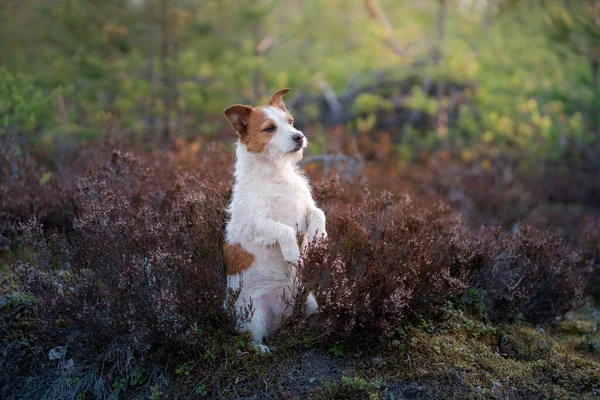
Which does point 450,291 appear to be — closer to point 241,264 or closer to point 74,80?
point 241,264

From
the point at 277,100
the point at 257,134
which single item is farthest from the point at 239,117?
the point at 277,100

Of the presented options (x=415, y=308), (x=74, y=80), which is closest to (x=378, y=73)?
(x=74, y=80)

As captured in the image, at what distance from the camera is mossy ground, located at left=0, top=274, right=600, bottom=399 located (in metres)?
3.45

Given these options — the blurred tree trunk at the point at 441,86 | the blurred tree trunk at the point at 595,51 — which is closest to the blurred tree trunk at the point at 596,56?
the blurred tree trunk at the point at 595,51

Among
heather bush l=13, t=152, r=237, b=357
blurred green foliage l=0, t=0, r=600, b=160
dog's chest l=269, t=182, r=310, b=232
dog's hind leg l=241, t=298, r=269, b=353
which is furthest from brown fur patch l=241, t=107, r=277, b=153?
blurred green foliage l=0, t=0, r=600, b=160

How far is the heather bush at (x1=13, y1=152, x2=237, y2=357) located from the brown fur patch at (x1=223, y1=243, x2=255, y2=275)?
0.29 feet

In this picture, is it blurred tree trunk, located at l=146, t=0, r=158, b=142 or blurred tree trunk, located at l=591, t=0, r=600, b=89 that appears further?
blurred tree trunk, located at l=146, t=0, r=158, b=142

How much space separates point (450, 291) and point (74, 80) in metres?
9.10

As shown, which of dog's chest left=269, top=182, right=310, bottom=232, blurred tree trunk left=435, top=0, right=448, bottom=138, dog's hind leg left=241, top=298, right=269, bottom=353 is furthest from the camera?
blurred tree trunk left=435, top=0, right=448, bottom=138

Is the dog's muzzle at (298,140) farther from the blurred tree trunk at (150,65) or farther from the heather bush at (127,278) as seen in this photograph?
the blurred tree trunk at (150,65)

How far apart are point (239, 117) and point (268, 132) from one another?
0.88 feet

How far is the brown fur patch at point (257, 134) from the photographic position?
394cm

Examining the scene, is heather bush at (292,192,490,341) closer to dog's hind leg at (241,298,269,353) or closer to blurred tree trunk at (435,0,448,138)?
dog's hind leg at (241,298,269,353)

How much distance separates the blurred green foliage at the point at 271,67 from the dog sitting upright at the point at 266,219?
212 inches
